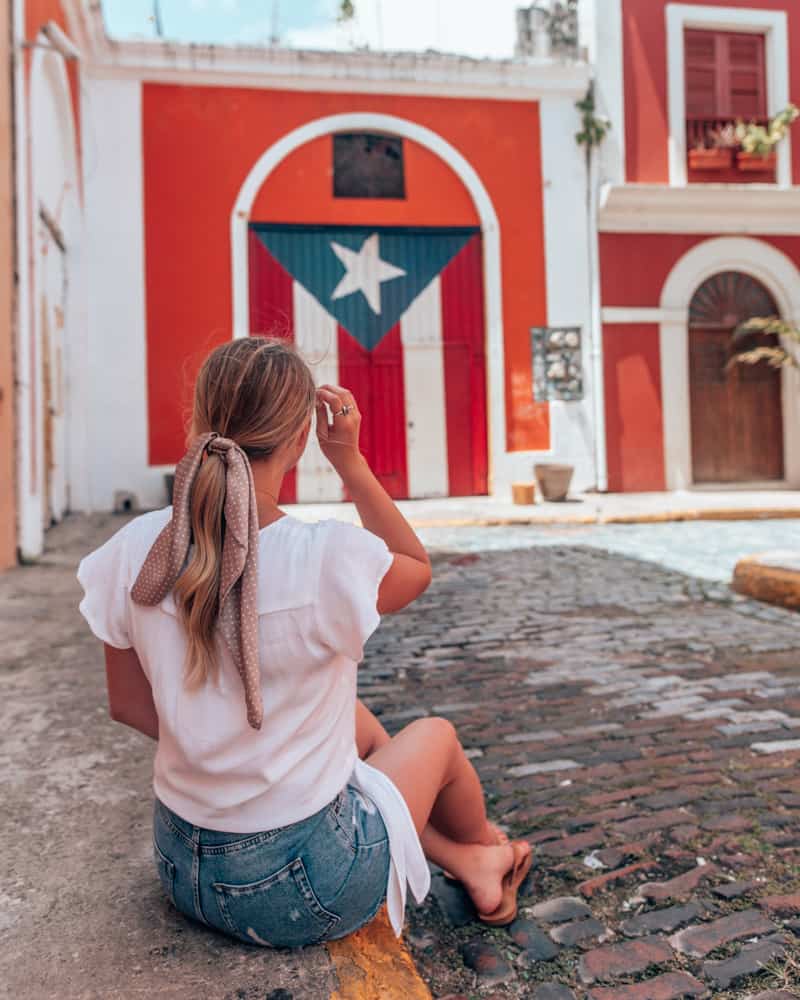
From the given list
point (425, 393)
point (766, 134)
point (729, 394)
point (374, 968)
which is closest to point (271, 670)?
point (374, 968)

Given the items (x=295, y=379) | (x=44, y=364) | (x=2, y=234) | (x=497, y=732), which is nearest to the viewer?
(x=295, y=379)

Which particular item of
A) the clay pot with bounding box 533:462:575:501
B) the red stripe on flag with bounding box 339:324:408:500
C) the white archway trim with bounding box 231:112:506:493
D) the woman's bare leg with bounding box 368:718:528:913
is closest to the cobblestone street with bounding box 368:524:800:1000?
the woman's bare leg with bounding box 368:718:528:913

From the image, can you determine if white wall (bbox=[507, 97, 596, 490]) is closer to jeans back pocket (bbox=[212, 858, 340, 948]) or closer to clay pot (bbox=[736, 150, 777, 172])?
clay pot (bbox=[736, 150, 777, 172])

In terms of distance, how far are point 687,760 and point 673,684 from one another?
842 millimetres

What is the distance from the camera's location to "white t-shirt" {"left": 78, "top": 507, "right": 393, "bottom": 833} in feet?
4.44

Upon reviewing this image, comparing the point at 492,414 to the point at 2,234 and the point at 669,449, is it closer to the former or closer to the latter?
the point at 669,449

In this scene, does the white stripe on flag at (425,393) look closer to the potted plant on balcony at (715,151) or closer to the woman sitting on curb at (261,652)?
the potted plant on balcony at (715,151)

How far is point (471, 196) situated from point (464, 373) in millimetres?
2595

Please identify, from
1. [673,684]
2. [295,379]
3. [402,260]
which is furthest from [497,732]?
[402,260]

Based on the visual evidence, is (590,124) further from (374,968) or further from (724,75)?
(374,968)

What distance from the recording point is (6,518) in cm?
629

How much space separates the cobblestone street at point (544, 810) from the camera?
1.58 m

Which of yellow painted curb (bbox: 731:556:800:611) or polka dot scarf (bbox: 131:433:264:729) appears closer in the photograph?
polka dot scarf (bbox: 131:433:264:729)

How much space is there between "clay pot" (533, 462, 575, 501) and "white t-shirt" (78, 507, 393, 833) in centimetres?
1029
